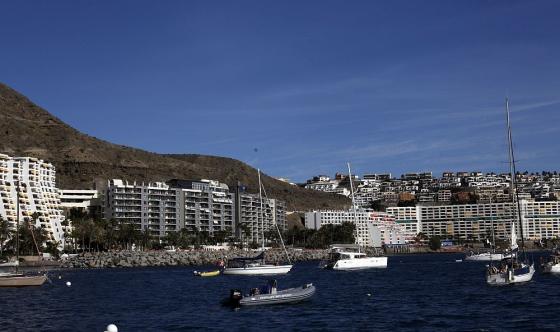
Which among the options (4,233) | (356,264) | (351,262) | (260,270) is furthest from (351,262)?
(4,233)

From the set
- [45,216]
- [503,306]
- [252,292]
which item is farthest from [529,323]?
[45,216]

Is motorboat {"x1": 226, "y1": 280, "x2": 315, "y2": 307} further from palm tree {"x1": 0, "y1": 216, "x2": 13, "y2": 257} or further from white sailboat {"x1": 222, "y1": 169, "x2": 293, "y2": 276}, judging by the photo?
palm tree {"x1": 0, "y1": 216, "x2": 13, "y2": 257}

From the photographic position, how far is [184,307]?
188 ft

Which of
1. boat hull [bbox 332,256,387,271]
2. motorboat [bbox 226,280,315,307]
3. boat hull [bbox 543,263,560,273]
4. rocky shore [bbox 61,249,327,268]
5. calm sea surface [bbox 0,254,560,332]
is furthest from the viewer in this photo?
rocky shore [bbox 61,249,327,268]

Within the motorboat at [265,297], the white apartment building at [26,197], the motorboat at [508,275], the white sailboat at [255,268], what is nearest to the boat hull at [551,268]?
the motorboat at [508,275]

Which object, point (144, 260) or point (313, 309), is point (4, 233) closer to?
point (144, 260)

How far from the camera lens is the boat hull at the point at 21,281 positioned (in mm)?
77500

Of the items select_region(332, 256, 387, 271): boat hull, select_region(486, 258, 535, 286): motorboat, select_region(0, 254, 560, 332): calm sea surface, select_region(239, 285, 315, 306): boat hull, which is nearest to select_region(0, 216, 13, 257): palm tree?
select_region(332, 256, 387, 271): boat hull

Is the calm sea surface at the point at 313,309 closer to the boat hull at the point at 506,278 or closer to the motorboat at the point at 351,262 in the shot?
the boat hull at the point at 506,278

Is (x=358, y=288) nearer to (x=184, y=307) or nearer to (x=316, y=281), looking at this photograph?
(x=316, y=281)

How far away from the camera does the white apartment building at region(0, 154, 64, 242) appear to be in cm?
17850

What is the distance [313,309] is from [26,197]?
14915cm

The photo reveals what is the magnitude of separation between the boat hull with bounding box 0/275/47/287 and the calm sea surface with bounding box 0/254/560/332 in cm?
179

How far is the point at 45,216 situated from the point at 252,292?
474 ft
